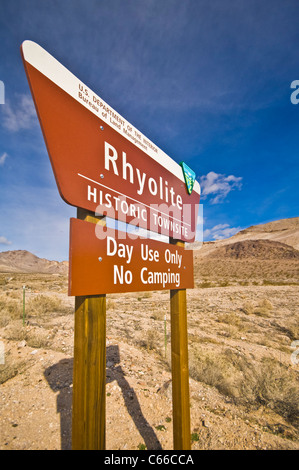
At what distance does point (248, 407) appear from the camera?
3928 millimetres

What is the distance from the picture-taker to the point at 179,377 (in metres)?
2.38

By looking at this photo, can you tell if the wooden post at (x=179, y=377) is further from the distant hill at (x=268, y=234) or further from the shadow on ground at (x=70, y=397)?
the distant hill at (x=268, y=234)

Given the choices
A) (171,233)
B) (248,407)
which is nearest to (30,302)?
(248,407)

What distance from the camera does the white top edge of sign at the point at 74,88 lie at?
4.25 ft

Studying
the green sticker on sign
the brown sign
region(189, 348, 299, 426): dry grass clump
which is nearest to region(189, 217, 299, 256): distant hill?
region(189, 348, 299, 426): dry grass clump

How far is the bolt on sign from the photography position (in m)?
1.33

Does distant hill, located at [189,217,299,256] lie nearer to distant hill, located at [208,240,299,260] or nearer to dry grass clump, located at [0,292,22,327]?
distant hill, located at [208,240,299,260]

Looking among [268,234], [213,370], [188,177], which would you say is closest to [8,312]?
[213,370]

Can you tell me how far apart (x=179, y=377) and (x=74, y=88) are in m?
2.54

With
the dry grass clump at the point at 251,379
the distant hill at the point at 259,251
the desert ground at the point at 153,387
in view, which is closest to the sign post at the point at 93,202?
the desert ground at the point at 153,387
